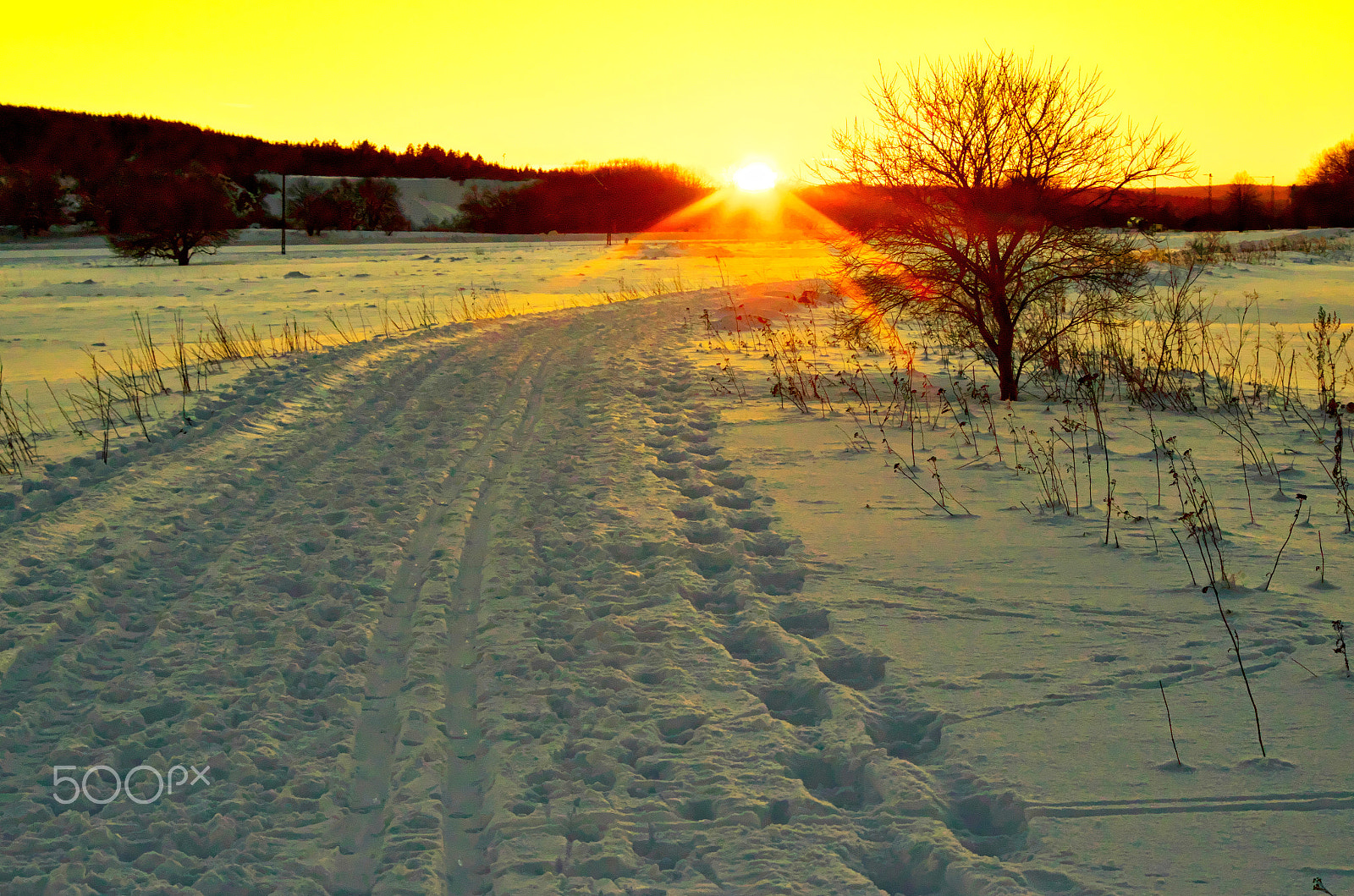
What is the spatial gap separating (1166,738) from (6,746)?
175 inches

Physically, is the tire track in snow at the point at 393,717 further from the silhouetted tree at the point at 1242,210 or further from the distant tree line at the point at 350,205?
the distant tree line at the point at 350,205

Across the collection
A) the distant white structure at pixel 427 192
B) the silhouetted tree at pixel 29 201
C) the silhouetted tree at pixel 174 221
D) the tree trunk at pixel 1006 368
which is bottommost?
the tree trunk at pixel 1006 368

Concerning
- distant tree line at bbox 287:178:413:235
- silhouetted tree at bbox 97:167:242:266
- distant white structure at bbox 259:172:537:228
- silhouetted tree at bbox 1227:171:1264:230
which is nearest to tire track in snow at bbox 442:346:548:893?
silhouetted tree at bbox 97:167:242:266

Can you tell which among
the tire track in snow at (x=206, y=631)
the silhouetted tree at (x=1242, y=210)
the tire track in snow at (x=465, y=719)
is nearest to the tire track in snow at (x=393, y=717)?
the tire track in snow at (x=465, y=719)

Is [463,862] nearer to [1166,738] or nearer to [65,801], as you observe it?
[65,801]

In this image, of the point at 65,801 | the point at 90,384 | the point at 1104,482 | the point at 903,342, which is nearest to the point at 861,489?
the point at 1104,482

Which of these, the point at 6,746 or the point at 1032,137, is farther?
the point at 1032,137

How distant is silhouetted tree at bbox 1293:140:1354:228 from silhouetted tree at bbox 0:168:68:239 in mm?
94575

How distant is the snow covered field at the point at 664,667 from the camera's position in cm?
295

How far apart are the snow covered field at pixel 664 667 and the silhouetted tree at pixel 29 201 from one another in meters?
76.4

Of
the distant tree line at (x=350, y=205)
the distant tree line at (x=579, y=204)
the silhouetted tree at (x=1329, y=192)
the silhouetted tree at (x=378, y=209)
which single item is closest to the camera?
the silhouetted tree at (x=1329, y=192)

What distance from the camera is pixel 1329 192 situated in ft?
223

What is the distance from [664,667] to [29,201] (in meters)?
83.0

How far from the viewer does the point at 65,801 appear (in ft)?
10.4
